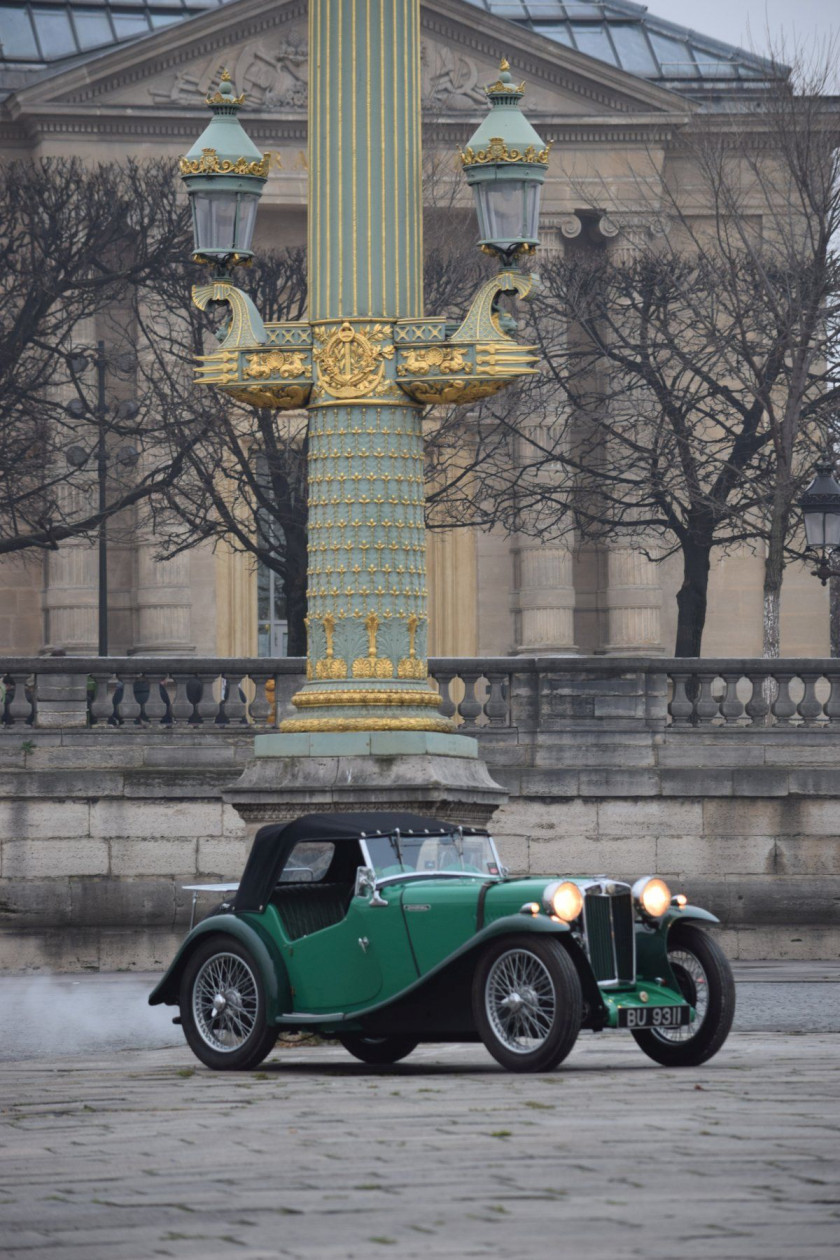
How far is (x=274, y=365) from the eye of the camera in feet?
55.4

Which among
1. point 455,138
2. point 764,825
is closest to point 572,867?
point 764,825

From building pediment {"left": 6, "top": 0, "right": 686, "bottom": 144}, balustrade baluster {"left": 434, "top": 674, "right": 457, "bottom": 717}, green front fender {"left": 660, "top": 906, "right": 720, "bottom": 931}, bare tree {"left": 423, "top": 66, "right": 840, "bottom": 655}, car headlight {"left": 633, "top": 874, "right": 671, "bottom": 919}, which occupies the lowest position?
green front fender {"left": 660, "top": 906, "right": 720, "bottom": 931}

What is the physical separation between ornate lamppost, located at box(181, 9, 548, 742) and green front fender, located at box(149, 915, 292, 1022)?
2.19m

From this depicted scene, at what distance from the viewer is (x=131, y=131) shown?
4747 centimetres

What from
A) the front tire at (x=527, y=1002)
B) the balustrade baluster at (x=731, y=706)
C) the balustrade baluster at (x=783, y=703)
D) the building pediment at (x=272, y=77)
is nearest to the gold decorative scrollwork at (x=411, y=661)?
the front tire at (x=527, y=1002)

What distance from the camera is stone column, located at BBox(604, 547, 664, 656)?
4962cm

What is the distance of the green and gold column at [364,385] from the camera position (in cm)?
1686

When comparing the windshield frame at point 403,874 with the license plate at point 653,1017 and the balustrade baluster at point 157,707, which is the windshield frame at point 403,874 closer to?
the license plate at point 653,1017

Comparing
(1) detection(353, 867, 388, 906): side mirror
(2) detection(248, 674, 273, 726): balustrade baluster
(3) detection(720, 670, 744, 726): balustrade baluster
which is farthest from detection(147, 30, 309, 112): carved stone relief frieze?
(1) detection(353, 867, 388, 906): side mirror

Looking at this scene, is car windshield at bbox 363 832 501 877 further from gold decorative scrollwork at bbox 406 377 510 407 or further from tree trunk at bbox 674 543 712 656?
tree trunk at bbox 674 543 712 656

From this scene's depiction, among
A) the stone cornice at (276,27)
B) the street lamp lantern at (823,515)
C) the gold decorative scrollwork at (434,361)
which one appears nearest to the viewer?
the gold decorative scrollwork at (434,361)

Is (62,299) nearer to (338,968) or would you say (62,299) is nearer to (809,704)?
(809,704)

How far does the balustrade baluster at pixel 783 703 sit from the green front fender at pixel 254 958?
12320mm

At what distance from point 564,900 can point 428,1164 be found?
404 centimetres
